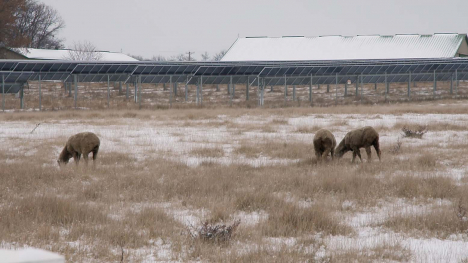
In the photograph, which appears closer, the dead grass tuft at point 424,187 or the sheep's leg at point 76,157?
the dead grass tuft at point 424,187

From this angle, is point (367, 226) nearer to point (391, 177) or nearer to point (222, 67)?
point (391, 177)

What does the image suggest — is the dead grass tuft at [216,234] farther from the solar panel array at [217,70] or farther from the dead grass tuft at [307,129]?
the solar panel array at [217,70]

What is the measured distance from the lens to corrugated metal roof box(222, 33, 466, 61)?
55.5 meters

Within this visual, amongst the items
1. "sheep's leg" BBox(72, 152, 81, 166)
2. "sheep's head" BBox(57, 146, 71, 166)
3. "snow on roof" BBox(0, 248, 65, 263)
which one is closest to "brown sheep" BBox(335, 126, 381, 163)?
"sheep's leg" BBox(72, 152, 81, 166)

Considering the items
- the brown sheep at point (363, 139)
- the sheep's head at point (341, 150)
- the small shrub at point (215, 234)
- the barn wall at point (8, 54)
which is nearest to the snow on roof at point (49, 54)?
the barn wall at point (8, 54)

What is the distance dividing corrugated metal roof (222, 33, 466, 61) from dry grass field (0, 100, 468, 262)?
41474mm

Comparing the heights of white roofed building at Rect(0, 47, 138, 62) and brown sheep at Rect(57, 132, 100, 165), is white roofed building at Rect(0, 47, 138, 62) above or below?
above

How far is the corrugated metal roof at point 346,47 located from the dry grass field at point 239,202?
41474mm

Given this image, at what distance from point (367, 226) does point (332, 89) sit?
166 ft

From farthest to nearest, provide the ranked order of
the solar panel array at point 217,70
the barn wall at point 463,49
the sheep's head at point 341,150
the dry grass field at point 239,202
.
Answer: the barn wall at point 463,49 < the solar panel array at point 217,70 < the sheep's head at point 341,150 < the dry grass field at point 239,202

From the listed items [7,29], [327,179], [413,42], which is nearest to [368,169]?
[327,179]

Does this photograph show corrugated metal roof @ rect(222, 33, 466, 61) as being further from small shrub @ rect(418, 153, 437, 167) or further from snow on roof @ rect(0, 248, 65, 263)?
snow on roof @ rect(0, 248, 65, 263)

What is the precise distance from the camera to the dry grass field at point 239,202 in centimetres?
621

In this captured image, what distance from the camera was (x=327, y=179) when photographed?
985 cm
